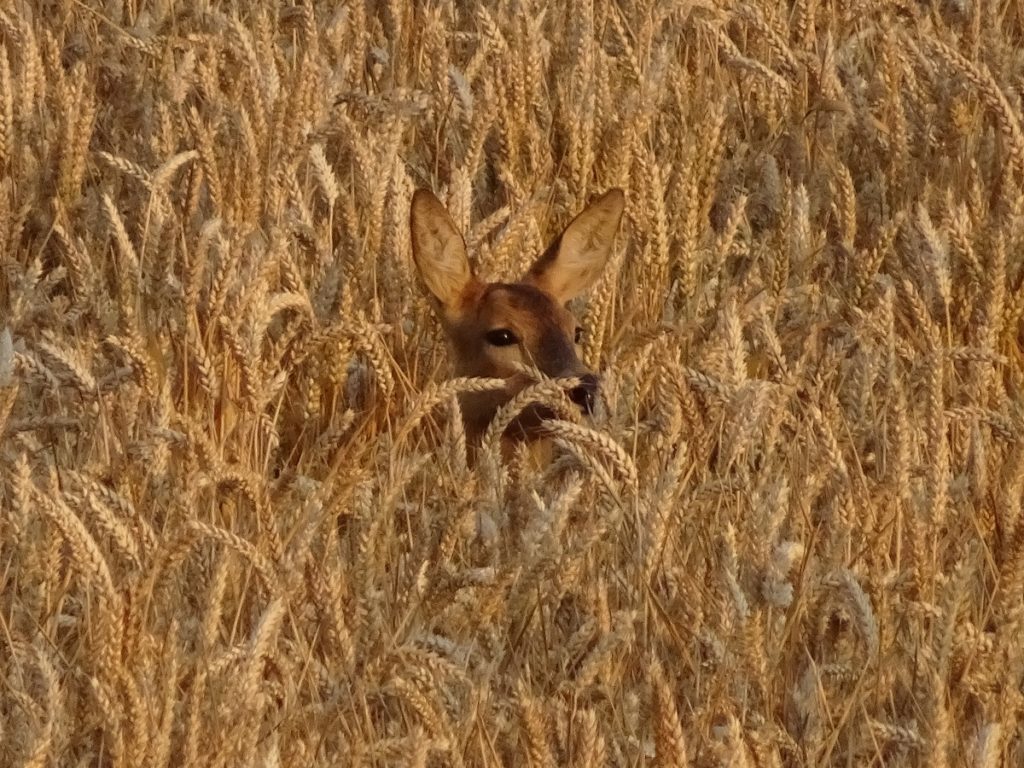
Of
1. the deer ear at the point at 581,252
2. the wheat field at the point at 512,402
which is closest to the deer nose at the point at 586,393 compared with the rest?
the wheat field at the point at 512,402

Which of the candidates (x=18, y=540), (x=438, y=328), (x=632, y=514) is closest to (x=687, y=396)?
(x=632, y=514)

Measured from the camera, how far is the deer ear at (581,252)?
5.79 meters

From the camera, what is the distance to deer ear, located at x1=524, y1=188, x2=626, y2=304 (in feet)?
19.0

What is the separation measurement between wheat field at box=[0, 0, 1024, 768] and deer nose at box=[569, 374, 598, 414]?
0.07 m

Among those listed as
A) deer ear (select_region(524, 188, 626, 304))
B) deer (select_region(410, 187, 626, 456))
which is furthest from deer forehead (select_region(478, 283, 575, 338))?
deer ear (select_region(524, 188, 626, 304))

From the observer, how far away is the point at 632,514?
3.88m

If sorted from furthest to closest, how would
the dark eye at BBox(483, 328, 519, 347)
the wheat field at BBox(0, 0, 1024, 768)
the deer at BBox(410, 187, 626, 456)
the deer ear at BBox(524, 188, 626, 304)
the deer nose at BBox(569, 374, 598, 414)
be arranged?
the deer ear at BBox(524, 188, 626, 304) < the dark eye at BBox(483, 328, 519, 347) < the deer at BBox(410, 187, 626, 456) < the deer nose at BBox(569, 374, 598, 414) < the wheat field at BBox(0, 0, 1024, 768)

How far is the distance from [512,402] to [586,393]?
136 centimetres

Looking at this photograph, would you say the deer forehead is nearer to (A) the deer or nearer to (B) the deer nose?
(A) the deer

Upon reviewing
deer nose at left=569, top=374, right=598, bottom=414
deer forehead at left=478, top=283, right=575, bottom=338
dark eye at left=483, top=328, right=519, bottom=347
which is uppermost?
deer forehead at left=478, top=283, right=575, bottom=338

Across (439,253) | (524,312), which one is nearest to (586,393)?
(524,312)

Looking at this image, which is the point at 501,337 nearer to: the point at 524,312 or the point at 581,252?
the point at 524,312

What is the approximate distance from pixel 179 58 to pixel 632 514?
360 cm

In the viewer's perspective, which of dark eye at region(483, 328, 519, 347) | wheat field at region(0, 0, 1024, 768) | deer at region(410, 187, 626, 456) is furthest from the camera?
dark eye at region(483, 328, 519, 347)
